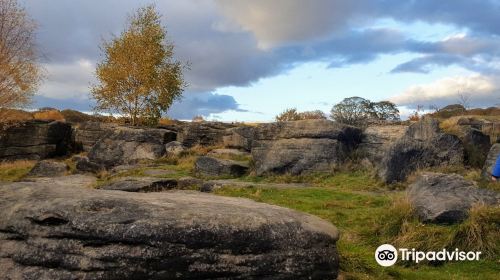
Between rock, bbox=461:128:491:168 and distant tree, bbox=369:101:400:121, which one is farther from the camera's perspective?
distant tree, bbox=369:101:400:121

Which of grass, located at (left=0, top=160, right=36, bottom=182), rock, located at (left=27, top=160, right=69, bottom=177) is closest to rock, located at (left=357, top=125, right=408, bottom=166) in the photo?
rock, located at (left=27, top=160, right=69, bottom=177)

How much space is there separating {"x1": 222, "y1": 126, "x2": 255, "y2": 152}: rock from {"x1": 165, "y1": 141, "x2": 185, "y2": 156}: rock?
129 inches

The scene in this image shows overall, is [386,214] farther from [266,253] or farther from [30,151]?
[30,151]

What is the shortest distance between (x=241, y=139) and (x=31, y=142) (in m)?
18.7

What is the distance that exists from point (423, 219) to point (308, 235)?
5.77m

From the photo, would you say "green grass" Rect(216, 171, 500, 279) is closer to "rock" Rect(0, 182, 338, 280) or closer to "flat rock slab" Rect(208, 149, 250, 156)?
"rock" Rect(0, 182, 338, 280)

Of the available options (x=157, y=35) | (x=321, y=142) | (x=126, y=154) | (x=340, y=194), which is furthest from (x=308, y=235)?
(x=157, y=35)

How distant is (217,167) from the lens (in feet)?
96.6

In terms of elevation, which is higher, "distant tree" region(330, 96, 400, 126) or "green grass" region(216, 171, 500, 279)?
"distant tree" region(330, 96, 400, 126)

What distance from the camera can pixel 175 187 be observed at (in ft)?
77.7

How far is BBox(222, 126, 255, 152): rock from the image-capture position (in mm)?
37000

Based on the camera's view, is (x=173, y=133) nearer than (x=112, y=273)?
No

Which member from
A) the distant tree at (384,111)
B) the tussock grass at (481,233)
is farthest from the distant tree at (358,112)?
the tussock grass at (481,233)

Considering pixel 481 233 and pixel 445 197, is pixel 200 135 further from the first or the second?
pixel 481 233
